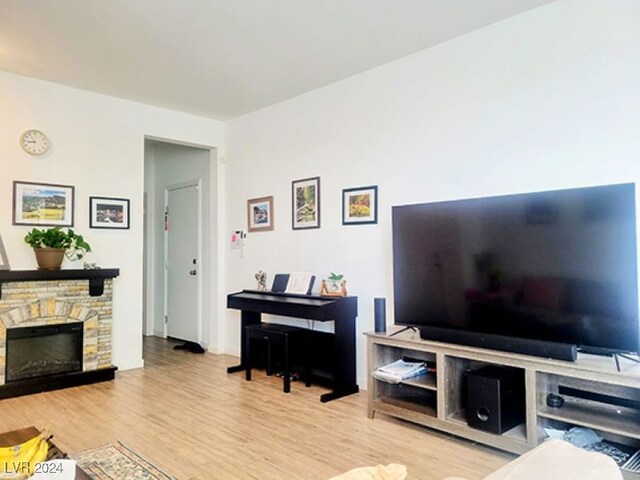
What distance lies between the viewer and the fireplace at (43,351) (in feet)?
12.2

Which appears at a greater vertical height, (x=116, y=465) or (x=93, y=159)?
(x=93, y=159)

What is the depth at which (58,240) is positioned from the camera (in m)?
3.87

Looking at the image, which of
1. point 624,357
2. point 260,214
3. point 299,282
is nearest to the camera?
point 624,357

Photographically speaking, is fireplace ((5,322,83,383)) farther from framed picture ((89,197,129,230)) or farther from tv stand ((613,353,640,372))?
tv stand ((613,353,640,372))

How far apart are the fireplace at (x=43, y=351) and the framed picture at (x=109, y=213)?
97 centimetres

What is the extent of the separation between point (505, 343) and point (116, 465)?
2.21 metres

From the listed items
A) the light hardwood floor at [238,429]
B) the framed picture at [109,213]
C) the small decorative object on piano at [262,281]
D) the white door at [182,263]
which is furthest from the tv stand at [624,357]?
the white door at [182,263]

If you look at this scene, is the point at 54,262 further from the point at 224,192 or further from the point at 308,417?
the point at 308,417

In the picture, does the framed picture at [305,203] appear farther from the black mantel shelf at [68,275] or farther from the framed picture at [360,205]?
the black mantel shelf at [68,275]

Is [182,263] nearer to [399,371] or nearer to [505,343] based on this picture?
[399,371]

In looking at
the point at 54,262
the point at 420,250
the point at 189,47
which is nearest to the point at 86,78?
the point at 189,47

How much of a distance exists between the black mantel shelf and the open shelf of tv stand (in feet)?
8.43

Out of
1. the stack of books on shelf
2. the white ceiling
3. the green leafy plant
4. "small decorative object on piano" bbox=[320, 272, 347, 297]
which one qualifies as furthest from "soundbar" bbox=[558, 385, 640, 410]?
the green leafy plant

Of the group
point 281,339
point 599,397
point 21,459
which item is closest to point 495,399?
point 599,397
